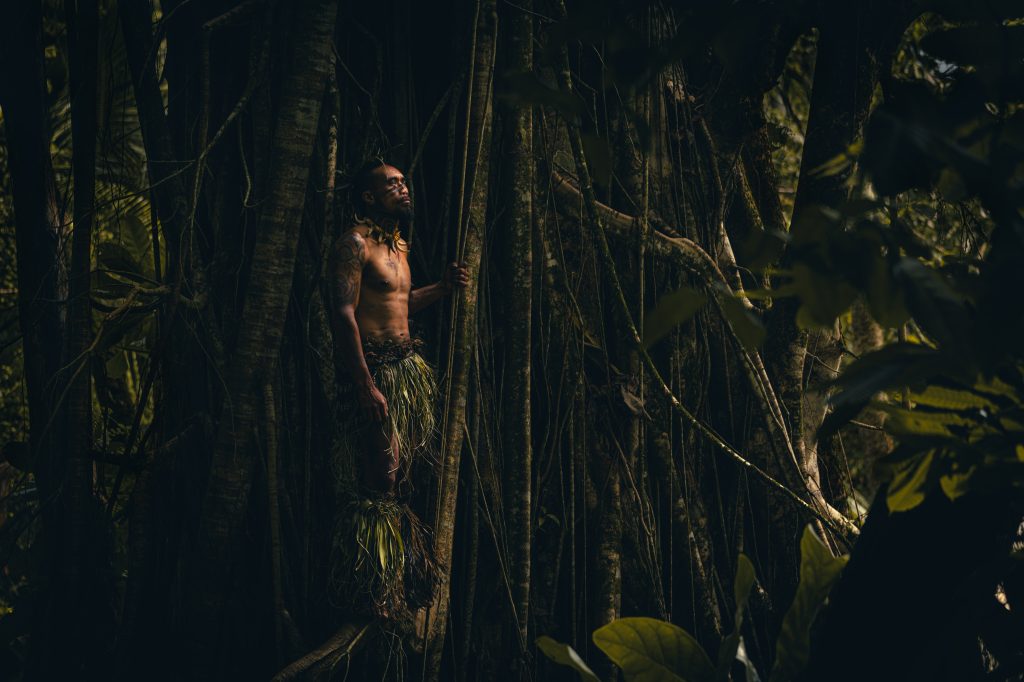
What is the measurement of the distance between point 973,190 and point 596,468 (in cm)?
284

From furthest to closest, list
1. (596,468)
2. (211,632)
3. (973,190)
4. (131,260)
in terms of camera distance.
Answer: (596,468), (131,260), (211,632), (973,190)

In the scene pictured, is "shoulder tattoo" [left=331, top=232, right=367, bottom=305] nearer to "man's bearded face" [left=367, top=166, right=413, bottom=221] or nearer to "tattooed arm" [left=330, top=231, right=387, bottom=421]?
"tattooed arm" [left=330, top=231, right=387, bottom=421]

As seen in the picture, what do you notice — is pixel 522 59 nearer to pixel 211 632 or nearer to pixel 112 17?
pixel 112 17

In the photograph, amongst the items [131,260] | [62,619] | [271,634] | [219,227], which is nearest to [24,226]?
[131,260]

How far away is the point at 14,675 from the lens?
3.44 meters

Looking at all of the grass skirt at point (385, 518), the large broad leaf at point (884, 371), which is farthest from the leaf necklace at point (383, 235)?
the large broad leaf at point (884, 371)

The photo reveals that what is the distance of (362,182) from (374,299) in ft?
1.16

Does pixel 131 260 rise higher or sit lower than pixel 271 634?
higher

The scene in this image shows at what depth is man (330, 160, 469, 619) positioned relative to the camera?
3.07 m

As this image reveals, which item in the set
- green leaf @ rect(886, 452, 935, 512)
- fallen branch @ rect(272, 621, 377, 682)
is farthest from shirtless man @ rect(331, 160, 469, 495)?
green leaf @ rect(886, 452, 935, 512)

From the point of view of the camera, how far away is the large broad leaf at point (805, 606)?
1.45 meters

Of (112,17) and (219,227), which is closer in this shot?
(219,227)

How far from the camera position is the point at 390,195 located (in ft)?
10.2

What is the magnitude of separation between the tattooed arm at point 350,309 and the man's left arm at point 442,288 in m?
0.25
